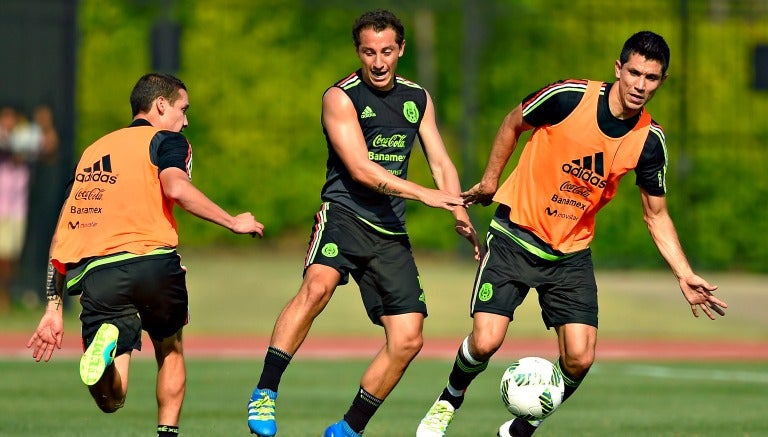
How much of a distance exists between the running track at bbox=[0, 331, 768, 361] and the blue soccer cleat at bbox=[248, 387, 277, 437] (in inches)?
322

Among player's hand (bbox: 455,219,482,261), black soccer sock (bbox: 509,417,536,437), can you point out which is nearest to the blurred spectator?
player's hand (bbox: 455,219,482,261)

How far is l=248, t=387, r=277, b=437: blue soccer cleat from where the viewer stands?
8.94m

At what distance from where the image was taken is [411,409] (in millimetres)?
12688

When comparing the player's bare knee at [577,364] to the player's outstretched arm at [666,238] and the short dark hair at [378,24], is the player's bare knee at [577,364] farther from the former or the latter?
the short dark hair at [378,24]

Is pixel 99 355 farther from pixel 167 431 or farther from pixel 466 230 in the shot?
pixel 466 230

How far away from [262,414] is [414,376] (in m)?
6.66

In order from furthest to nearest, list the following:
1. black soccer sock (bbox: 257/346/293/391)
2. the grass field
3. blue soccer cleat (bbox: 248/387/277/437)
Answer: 1. the grass field
2. black soccer sock (bbox: 257/346/293/391)
3. blue soccer cleat (bbox: 248/387/277/437)

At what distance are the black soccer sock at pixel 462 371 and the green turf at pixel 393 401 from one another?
1.12 meters

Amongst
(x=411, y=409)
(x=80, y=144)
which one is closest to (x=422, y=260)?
(x=80, y=144)

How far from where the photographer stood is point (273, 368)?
361 inches

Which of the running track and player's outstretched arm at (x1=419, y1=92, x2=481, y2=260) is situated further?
the running track

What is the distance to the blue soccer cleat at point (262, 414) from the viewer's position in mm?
8938

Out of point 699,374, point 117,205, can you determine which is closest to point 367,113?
point 117,205

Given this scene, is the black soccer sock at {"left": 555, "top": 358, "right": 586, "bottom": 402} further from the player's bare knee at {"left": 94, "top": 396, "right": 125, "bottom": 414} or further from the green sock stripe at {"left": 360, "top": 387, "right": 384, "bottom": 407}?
the player's bare knee at {"left": 94, "top": 396, "right": 125, "bottom": 414}
